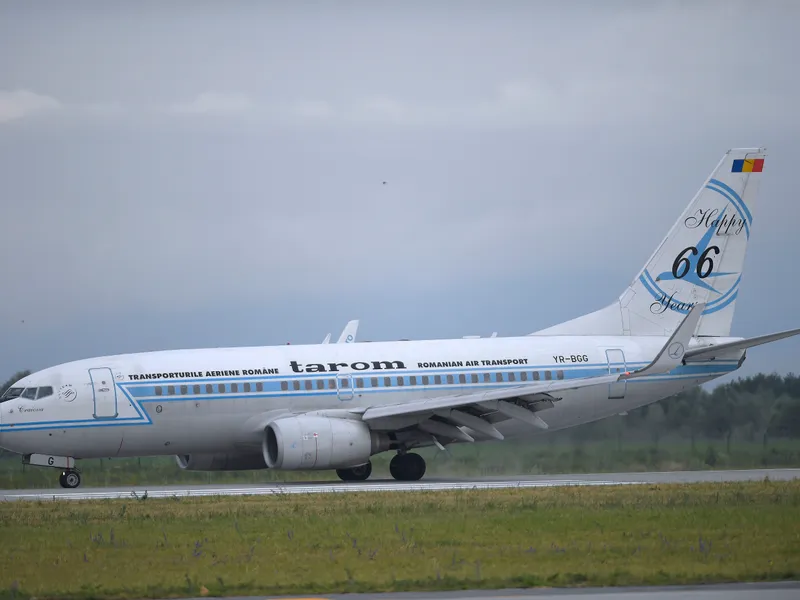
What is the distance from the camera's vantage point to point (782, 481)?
2888 centimetres

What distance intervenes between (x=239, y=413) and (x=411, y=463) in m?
4.72

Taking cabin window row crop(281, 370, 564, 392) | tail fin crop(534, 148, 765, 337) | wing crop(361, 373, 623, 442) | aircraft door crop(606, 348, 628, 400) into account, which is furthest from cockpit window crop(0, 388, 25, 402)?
aircraft door crop(606, 348, 628, 400)

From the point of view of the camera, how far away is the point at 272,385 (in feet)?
111

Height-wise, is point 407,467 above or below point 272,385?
below

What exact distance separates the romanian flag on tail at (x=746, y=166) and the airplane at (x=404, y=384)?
0.07m

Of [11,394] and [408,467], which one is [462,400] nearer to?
[408,467]

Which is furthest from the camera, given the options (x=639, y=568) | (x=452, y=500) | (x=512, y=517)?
(x=452, y=500)

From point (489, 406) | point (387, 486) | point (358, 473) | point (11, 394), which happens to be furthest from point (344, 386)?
point (11, 394)

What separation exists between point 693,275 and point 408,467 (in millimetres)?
10813

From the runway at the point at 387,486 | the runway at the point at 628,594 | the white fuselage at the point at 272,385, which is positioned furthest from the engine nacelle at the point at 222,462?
the runway at the point at 628,594

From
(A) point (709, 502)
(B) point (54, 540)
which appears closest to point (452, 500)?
(A) point (709, 502)

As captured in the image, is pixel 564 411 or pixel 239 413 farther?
pixel 564 411

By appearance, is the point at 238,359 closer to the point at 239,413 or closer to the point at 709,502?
the point at 239,413

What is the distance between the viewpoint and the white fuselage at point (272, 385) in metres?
32.4
